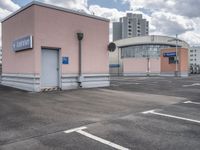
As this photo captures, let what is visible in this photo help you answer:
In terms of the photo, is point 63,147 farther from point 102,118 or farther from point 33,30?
point 33,30

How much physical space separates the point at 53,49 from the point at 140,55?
124 ft

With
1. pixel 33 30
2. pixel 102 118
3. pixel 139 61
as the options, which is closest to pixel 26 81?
pixel 33 30

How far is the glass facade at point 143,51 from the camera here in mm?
46281

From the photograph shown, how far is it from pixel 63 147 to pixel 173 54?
1304 inches

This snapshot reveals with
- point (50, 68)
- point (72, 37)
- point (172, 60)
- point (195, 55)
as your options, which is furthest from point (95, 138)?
point (195, 55)

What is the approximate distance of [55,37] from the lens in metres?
11.2

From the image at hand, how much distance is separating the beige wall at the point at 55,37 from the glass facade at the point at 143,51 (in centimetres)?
3385

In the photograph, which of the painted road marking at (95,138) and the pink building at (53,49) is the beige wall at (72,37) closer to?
the pink building at (53,49)

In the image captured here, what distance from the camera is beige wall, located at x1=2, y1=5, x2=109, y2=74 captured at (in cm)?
1052

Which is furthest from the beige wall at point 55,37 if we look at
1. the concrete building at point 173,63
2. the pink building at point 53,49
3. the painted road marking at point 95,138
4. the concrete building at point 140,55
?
the concrete building at point 140,55

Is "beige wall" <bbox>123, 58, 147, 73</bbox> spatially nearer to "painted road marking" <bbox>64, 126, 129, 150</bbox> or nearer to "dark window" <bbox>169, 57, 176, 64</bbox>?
"dark window" <bbox>169, 57, 176, 64</bbox>

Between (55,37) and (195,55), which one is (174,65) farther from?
(195,55)

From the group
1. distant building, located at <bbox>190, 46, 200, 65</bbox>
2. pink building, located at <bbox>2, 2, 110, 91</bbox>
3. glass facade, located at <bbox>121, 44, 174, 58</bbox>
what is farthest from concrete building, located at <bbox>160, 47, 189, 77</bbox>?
distant building, located at <bbox>190, 46, 200, 65</bbox>

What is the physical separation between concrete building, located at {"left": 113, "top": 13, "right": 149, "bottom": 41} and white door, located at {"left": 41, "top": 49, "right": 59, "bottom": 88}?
A: 95772mm
